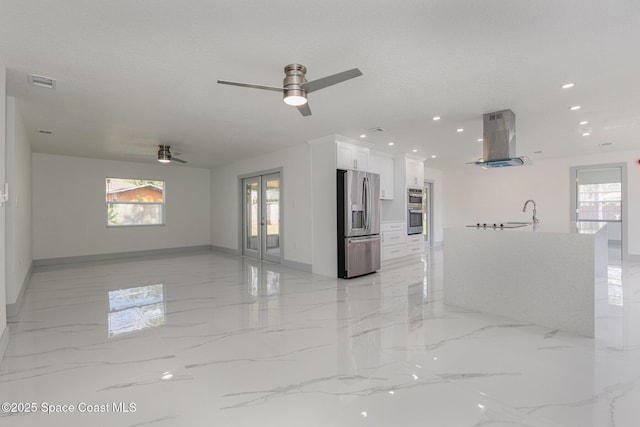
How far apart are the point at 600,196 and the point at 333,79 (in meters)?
8.55

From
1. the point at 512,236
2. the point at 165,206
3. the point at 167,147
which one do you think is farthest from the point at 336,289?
the point at 165,206

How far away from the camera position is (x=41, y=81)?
3227mm

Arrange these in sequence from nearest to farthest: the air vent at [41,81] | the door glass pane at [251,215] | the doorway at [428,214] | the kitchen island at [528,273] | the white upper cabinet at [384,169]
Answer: the kitchen island at [528,273], the air vent at [41,81], the white upper cabinet at [384,169], the door glass pane at [251,215], the doorway at [428,214]

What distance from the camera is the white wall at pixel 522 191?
6988 millimetres

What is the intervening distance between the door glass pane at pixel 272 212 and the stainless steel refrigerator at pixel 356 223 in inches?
85.1

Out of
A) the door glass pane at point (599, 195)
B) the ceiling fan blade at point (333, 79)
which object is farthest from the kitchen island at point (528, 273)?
the door glass pane at point (599, 195)

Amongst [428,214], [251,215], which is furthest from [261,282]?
[428,214]

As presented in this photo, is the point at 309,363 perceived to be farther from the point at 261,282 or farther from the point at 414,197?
the point at 414,197

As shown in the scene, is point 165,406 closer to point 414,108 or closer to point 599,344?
point 599,344

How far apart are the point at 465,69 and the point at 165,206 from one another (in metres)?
8.32

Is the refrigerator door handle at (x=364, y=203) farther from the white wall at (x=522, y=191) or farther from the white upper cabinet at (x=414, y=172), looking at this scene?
the white wall at (x=522, y=191)

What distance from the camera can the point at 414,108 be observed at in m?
4.12

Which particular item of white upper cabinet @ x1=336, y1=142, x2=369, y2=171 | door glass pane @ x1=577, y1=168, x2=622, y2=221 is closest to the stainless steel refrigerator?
white upper cabinet @ x1=336, y1=142, x2=369, y2=171

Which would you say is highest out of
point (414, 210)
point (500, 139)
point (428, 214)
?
point (500, 139)
